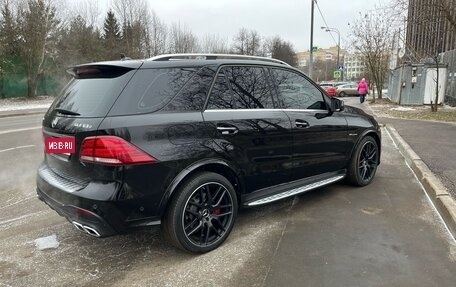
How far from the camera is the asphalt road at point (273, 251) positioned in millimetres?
3125

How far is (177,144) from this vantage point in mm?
3254

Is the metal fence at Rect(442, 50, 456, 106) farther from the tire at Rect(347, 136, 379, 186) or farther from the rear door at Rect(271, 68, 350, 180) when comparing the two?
the rear door at Rect(271, 68, 350, 180)

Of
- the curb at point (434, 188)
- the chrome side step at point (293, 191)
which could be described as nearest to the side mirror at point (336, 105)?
the chrome side step at point (293, 191)

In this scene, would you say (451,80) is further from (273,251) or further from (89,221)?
(89,221)

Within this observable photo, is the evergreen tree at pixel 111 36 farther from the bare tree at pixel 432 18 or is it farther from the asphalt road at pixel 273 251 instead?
the asphalt road at pixel 273 251

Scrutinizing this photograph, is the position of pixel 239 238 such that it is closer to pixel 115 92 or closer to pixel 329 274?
pixel 329 274

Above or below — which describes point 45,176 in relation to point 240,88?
below

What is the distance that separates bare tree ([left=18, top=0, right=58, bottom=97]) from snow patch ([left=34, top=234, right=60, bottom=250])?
28677mm

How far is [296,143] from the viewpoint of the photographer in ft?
14.2

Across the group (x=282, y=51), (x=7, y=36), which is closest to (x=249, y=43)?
(x=282, y=51)

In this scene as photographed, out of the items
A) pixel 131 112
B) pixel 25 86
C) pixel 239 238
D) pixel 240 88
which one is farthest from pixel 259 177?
pixel 25 86

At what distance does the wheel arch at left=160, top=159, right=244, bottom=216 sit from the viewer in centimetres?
322

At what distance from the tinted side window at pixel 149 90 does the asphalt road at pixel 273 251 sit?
137cm

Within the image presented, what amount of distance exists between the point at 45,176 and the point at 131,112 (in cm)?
120
